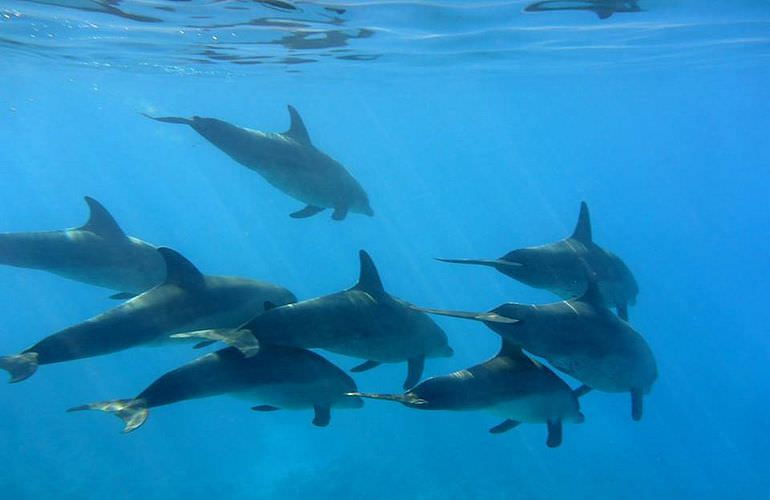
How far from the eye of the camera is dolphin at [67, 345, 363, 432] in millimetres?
5578

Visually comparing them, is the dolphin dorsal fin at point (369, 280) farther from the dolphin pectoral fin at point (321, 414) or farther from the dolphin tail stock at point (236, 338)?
the dolphin tail stock at point (236, 338)

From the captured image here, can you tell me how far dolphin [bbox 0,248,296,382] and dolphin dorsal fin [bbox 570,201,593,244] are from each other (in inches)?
144

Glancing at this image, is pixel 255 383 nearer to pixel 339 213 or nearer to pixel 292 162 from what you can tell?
pixel 292 162

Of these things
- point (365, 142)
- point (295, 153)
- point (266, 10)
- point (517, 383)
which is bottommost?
point (365, 142)

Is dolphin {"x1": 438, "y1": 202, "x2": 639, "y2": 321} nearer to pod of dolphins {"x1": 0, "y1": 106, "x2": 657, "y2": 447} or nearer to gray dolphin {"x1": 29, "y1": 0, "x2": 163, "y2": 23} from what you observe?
pod of dolphins {"x1": 0, "y1": 106, "x2": 657, "y2": 447}

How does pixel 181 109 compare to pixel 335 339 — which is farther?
pixel 181 109

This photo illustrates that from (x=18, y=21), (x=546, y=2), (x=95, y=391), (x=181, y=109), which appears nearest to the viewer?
(x=546, y=2)

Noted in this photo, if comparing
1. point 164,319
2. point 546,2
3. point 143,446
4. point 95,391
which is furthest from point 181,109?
point 164,319

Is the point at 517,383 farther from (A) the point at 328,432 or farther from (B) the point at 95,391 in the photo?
(B) the point at 95,391

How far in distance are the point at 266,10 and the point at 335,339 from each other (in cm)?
1247

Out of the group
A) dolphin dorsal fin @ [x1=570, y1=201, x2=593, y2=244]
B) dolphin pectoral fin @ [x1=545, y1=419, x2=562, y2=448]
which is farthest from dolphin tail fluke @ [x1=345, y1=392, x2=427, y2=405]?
dolphin dorsal fin @ [x1=570, y1=201, x2=593, y2=244]

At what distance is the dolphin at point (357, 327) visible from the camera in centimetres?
586

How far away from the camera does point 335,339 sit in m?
6.15

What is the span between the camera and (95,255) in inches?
321
